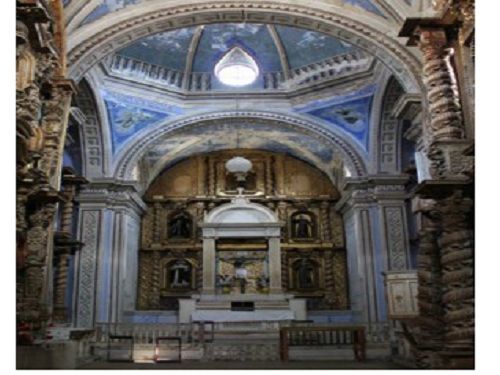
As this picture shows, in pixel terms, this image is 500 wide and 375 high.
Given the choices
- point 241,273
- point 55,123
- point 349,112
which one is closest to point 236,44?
point 349,112

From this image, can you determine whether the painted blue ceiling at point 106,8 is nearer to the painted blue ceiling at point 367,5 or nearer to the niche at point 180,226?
the painted blue ceiling at point 367,5

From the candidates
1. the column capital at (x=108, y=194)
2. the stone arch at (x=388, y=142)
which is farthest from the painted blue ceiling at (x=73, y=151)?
the stone arch at (x=388, y=142)

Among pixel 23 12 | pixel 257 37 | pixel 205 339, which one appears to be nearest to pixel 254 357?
pixel 205 339

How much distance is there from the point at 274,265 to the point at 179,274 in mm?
2964

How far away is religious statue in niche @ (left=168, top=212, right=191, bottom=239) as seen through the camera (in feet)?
54.6

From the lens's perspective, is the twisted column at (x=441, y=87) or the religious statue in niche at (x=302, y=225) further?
the religious statue in niche at (x=302, y=225)

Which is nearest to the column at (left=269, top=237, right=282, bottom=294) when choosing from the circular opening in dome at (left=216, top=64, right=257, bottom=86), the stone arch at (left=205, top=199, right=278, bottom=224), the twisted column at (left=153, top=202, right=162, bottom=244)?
the stone arch at (left=205, top=199, right=278, bottom=224)

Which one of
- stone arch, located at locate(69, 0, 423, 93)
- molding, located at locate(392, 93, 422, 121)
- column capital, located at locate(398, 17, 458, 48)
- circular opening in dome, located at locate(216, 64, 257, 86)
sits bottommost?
molding, located at locate(392, 93, 422, 121)

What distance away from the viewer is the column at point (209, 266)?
14.6 metres

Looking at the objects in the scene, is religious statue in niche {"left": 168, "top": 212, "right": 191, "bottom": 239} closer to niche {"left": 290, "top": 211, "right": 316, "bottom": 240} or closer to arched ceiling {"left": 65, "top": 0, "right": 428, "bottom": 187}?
arched ceiling {"left": 65, "top": 0, "right": 428, "bottom": 187}

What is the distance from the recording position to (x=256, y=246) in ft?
51.8

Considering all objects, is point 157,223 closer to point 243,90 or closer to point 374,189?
point 243,90

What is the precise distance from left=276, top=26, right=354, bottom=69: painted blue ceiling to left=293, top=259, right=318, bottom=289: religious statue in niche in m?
5.71

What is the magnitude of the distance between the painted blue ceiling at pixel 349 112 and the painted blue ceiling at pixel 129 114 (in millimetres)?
3380
